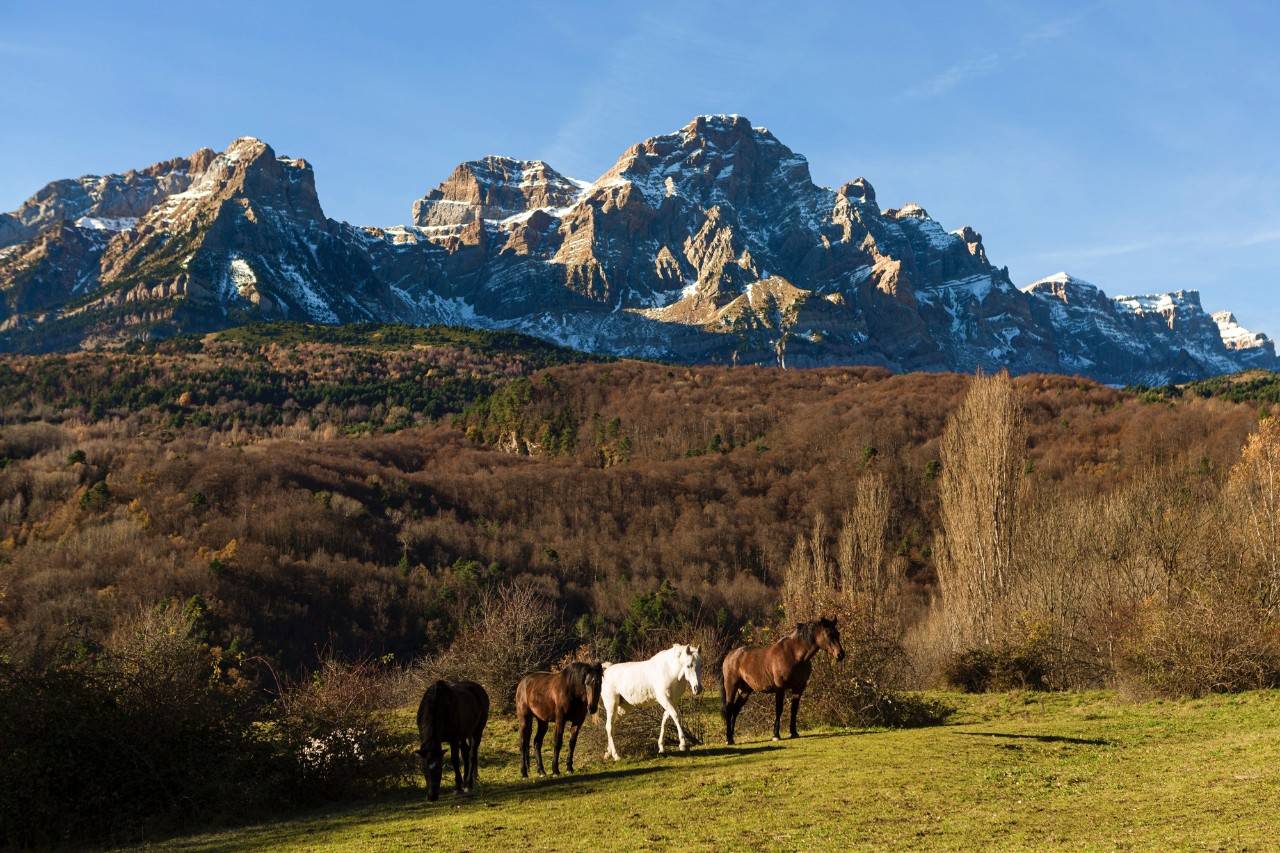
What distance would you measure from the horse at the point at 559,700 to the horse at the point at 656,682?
0.33 metres

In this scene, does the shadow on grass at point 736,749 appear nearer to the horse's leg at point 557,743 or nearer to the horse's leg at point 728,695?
Result: the horse's leg at point 728,695

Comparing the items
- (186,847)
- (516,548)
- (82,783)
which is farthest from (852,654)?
(516,548)

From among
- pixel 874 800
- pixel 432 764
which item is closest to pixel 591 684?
pixel 432 764

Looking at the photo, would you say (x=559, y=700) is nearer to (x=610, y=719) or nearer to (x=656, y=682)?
(x=610, y=719)

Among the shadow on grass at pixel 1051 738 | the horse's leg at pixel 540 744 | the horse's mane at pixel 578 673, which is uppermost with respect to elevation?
the horse's mane at pixel 578 673

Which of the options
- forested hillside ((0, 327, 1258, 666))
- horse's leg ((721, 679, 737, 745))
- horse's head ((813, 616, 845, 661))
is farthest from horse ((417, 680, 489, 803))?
forested hillside ((0, 327, 1258, 666))

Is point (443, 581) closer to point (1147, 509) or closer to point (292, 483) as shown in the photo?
point (292, 483)

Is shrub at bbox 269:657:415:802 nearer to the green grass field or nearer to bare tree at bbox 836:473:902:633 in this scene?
the green grass field

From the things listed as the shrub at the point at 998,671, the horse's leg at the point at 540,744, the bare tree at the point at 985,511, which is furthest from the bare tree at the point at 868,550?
the horse's leg at the point at 540,744

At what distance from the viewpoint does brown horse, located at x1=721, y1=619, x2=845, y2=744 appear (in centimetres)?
1568

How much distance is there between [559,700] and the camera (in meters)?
14.8

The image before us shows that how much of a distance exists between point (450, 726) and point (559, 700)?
1.79m

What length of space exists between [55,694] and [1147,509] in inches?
1625

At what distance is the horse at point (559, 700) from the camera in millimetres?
14719
